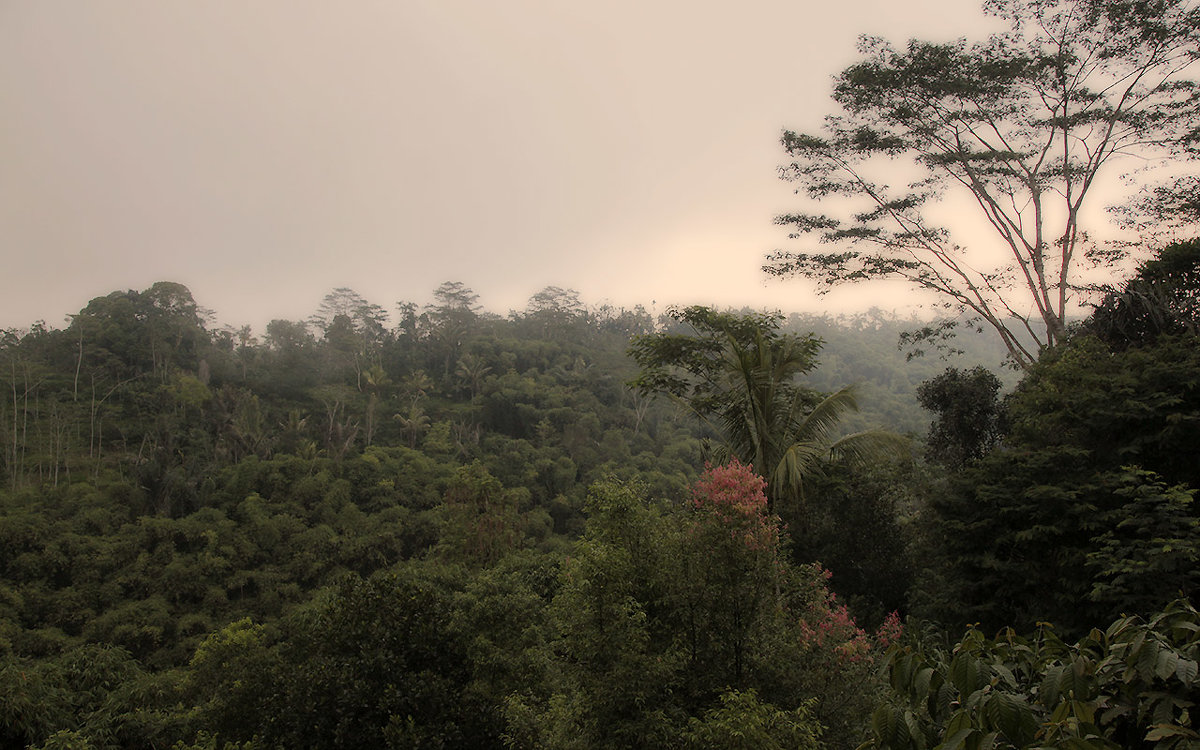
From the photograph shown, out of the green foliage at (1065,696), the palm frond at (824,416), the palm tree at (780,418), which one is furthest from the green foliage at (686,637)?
the palm frond at (824,416)

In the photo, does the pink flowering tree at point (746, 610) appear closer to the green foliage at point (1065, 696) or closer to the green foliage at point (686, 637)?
the green foliage at point (686, 637)

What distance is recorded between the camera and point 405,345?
36.7 metres

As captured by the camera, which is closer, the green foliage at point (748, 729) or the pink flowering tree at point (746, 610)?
the green foliage at point (748, 729)

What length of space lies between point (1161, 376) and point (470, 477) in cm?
1348

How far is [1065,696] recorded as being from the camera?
1438 millimetres

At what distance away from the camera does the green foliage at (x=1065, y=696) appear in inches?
46.8

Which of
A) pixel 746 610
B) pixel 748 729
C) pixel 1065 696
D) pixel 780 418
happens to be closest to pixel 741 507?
pixel 746 610

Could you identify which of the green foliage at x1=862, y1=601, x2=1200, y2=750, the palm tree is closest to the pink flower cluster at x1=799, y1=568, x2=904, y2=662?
the palm tree

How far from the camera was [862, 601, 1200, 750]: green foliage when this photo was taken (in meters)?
1.19

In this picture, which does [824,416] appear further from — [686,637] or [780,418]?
[686,637]

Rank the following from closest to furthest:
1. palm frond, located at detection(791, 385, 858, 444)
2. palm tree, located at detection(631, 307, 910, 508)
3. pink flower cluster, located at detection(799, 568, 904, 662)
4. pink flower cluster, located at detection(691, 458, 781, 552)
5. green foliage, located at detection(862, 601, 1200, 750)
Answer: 1. green foliage, located at detection(862, 601, 1200, 750)
2. pink flower cluster, located at detection(691, 458, 781, 552)
3. pink flower cluster, located at detection(799, 568, 904, 662)
4. palm tree, located at detection(631, 307, 910, 508)
5. palm frond, located at detection(791, 385, 858, 444)

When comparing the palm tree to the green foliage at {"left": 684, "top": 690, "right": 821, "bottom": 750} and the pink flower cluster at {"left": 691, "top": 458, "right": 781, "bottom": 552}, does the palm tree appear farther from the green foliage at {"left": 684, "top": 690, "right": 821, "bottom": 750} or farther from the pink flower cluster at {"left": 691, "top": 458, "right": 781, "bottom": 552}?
the green foliage at {"left": 684, "top": 690, "right": 821, "bottom": 750}

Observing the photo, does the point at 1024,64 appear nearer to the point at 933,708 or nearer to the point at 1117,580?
the point at 1117,580

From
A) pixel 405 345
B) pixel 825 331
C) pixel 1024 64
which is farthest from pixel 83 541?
pixel 825 331
